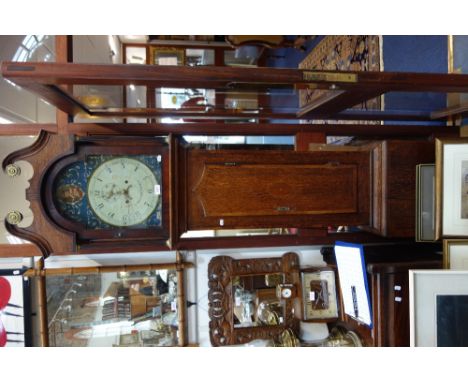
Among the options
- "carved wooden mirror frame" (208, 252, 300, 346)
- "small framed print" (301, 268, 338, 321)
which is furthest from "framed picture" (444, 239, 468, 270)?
"carved wooden mirror frame" (208, 252, 300, 346)

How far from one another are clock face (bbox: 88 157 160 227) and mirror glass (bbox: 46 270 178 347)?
0.41m

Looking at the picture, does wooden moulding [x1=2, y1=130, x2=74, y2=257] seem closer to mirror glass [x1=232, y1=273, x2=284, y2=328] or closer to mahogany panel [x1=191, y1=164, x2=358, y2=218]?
mahogany panel [x1=191, y1=164, x2=358, y2=218]

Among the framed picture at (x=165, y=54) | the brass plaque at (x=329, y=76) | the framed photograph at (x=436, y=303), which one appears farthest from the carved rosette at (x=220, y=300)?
the framed picture at (x=165, y=54)

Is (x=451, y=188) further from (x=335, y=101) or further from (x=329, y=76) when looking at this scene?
(x=329, y=76)

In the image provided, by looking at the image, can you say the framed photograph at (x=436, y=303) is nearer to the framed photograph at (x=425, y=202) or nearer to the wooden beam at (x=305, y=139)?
the framed photograph at (x=425, y=202)

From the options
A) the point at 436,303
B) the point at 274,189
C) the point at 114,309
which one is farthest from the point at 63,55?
the point at 436,303

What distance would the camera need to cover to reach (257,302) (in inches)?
66.0

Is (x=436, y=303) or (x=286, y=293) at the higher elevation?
(x=436, y=303)

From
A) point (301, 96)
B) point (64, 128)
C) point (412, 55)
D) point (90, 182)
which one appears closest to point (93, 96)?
point (64, 128)

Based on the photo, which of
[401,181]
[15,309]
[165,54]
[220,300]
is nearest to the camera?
Answer: [401,181]

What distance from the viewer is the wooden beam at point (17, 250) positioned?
1482 mm

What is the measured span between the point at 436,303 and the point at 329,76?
2.40 ft

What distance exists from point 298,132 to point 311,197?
34 centimetres

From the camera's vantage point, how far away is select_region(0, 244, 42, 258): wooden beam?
1.48m
